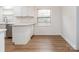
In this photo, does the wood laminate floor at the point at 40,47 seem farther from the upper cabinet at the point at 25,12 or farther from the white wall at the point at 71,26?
the upper cabinet at the point at 25,12

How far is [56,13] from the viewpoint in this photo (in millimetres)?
8648

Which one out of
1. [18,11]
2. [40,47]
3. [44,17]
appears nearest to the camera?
[40,47]

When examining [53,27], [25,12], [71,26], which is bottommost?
[53,27]

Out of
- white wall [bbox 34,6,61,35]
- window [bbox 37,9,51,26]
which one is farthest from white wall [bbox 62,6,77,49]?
window [bbox 37,9,51,26]

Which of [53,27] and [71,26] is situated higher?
[71,26]

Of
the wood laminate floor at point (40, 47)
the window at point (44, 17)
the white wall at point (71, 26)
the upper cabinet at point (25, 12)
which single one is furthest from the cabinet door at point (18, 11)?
the white wall at point (71, 26)

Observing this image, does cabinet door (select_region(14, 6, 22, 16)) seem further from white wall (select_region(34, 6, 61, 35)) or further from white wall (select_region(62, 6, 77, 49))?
white wall (select_region(62, 6, 77, 49))

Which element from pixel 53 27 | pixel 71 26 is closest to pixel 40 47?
pixel 71 26

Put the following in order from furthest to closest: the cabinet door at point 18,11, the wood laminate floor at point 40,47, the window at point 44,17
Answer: the window at point 44,17 < the cabinet door at point 18,11 < the wood laminate floor at point 40,47

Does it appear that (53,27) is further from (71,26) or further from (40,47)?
(40,47)

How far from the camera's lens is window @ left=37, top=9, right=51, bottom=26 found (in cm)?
859

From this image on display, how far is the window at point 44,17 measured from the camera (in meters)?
8.59

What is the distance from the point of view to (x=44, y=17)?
339 inches
